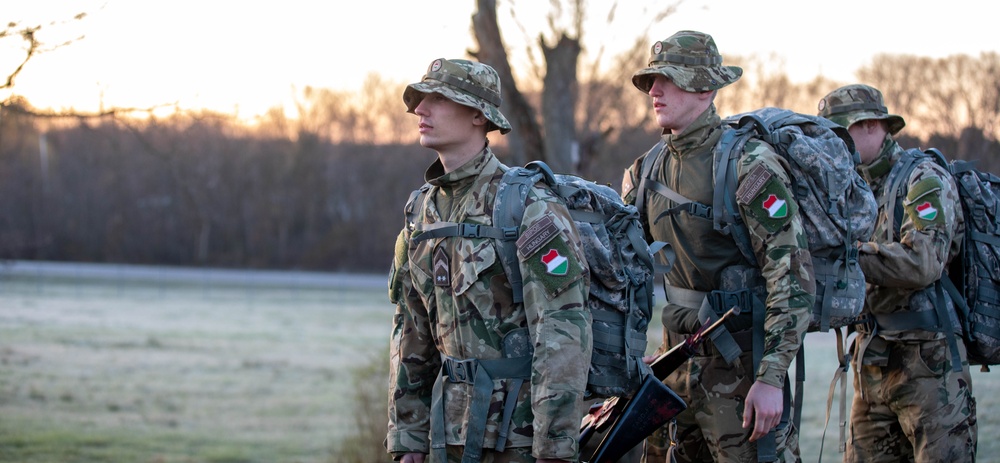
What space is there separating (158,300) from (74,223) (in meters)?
27.4

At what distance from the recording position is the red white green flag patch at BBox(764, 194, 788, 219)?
12.6ft

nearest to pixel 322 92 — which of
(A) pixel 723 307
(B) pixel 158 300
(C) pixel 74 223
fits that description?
(B) pixel 158 300

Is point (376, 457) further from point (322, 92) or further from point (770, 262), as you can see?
point (322, 92)

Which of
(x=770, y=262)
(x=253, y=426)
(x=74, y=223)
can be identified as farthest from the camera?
(x=74, y=223)

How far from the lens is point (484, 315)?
11.3 ft

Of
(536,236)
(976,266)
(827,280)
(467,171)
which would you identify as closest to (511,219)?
(536,236)

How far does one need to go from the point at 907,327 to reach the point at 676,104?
188cm

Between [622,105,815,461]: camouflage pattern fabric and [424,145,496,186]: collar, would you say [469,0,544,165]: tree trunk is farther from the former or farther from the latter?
[424,145,496,186]: collar

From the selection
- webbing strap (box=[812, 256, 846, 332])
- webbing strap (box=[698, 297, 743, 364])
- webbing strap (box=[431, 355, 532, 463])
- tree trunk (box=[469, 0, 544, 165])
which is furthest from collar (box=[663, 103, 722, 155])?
tree trunk (box=[469, 0, 544, 165])

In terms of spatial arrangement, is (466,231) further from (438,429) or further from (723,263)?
(723,263)

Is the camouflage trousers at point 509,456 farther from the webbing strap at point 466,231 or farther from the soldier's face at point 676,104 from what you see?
the soldier's face at point 676,104

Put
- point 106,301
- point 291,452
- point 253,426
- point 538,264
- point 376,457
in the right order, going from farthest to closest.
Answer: point 106,301
point 253,426
point 291,452
point 376,457
point 538,264

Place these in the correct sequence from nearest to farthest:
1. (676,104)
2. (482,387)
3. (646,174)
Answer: (482,387) < (676,104) < (646,174)

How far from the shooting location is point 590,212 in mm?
3605
